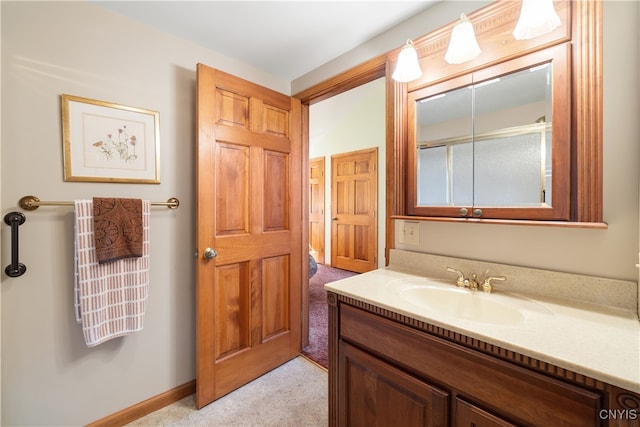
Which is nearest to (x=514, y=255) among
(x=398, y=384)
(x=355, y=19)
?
(x=398, y=384)

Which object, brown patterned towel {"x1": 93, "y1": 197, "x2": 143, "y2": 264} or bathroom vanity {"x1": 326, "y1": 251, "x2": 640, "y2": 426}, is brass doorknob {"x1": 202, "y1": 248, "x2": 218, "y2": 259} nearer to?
brown patterned towel {"x1": 93, "y1": 197, "x2": 143, "y2": 264}

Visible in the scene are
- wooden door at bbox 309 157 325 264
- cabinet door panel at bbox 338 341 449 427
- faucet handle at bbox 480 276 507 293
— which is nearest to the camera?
cabinet door panel at bbox 338 341 449 427

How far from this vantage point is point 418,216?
1354 mm

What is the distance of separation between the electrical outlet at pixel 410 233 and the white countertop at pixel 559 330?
1.19 feet

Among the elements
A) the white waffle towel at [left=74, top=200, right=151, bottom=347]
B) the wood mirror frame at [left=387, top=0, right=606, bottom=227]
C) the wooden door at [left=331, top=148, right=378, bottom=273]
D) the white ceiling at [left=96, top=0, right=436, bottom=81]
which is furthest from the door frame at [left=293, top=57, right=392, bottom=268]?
the wooden door at [left=331, top=148, right=378, bottom=273]

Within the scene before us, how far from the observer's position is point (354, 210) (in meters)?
4.33

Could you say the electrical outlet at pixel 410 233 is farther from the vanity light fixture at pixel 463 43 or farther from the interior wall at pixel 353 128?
the interior wall at pixel 353 128

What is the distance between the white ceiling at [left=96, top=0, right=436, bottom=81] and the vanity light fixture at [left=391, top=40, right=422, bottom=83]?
26cm

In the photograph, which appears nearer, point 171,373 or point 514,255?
point 514,255

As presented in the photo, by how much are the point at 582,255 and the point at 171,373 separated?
2158 millimetres

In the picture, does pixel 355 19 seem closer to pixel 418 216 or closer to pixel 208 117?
pixel 208 117

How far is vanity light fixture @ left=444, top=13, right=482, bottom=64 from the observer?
112 centimetres

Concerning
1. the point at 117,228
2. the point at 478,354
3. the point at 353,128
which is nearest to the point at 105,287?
the point at 117,228

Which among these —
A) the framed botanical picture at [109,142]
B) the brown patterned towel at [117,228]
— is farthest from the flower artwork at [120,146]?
the brown patterned towel at [117,228]
